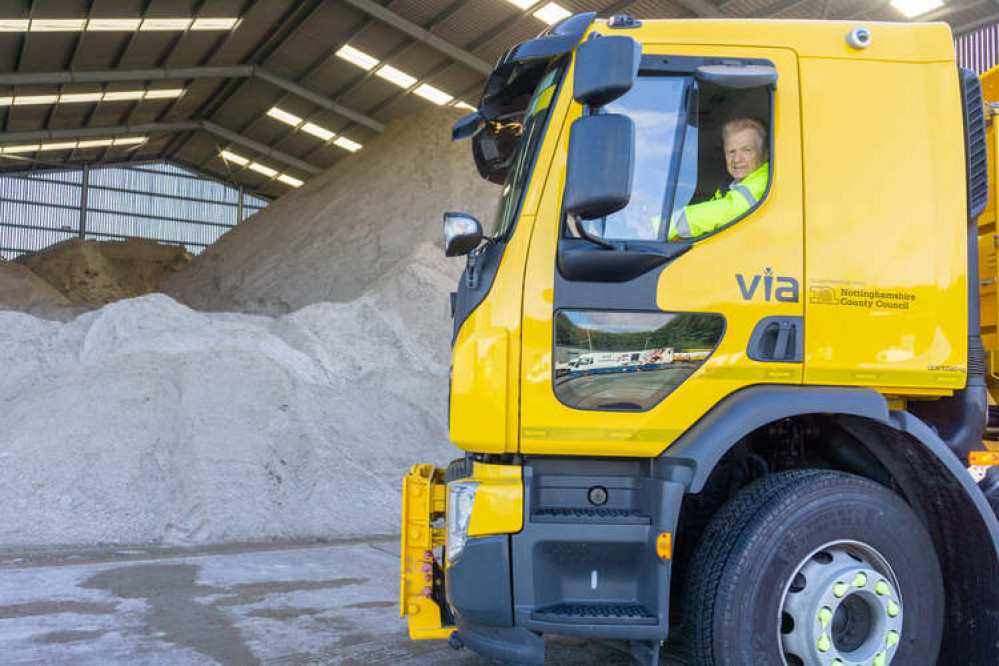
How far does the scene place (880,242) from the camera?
134 inches

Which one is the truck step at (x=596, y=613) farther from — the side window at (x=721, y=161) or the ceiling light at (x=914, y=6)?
the ceiling light at (x=914, y=6)

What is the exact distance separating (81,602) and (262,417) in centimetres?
472

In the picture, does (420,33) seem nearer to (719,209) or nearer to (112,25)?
(112,25)

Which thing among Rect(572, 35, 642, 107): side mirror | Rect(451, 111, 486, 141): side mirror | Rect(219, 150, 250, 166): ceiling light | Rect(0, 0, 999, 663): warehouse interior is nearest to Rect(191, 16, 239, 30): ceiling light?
Rect(0, 0, 999, 663): warehouse interior

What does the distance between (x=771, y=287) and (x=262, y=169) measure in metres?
31.3

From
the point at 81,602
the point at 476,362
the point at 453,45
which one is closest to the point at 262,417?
the point at 81,602

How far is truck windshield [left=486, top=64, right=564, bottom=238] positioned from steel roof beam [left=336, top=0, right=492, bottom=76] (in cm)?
1411

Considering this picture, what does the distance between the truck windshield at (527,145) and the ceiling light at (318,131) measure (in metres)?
22.9

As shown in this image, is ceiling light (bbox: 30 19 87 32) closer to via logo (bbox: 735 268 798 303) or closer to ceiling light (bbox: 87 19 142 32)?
ceiling light (bbox: 87 19 142 32)

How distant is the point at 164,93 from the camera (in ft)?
79.7

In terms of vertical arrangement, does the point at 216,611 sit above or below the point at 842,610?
below

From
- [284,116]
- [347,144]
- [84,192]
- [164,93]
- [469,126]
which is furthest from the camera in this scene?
[84,192]

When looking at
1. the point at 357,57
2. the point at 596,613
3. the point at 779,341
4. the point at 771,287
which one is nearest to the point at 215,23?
the point at 357,57

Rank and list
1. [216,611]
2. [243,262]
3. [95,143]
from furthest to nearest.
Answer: [95,143]
[243,262]
[216,611]
